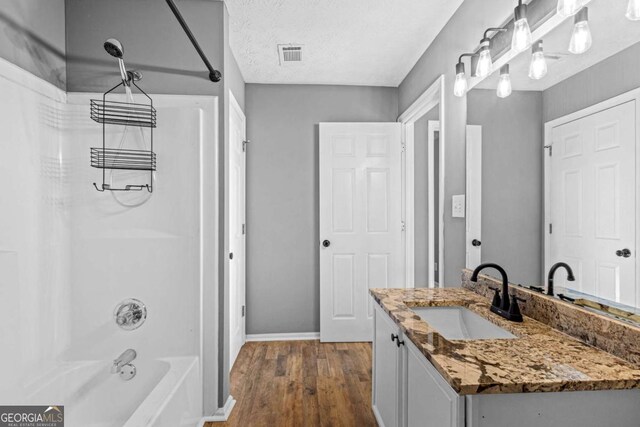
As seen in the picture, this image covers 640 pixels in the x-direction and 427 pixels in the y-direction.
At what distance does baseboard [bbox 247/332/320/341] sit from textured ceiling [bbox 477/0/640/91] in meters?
2.71

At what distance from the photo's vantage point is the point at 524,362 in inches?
38.6

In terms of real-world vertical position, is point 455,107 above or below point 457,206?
above

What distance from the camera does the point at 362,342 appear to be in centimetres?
323

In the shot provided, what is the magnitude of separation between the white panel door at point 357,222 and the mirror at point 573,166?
1509 millimetres

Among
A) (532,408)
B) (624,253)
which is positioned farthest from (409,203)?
(532,408)

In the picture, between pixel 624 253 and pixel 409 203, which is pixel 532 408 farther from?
pixel 409 203

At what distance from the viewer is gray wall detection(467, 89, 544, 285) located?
1419mm

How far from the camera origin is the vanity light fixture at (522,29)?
1.37 meters

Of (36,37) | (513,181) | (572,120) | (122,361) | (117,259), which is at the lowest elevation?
(122,361)

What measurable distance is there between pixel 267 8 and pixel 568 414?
7.98ft

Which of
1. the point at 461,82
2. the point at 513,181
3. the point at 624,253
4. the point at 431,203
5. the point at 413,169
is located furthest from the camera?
the point at 413,169

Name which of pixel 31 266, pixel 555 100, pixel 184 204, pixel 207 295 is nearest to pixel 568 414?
pixel 555 100

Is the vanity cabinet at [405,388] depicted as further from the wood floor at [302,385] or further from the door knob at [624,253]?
the door knob at [624,253]

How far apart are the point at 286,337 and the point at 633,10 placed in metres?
3.20
